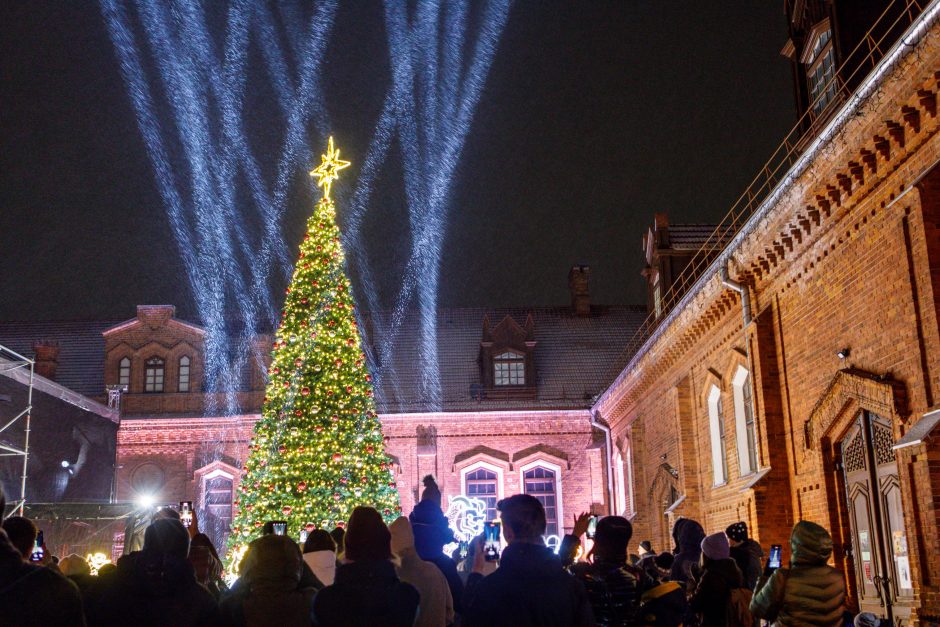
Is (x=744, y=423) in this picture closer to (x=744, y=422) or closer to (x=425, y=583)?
(x=744, y=422)

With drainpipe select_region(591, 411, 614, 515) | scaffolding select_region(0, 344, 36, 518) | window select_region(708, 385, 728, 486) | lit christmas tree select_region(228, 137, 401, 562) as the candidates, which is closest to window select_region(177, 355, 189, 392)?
scaffolding select_region(0, 344, 36, 518)

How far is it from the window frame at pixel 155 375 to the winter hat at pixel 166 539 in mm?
29547

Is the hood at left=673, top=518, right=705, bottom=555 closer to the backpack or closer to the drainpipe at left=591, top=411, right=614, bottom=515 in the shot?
the backpack

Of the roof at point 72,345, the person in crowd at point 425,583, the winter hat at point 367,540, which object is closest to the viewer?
the winter hat at point 367,540

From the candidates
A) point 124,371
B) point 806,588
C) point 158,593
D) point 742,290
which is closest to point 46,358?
point 124,371

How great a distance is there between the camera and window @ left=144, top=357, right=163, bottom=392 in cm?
3294

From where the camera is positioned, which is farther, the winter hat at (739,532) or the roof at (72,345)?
the roof at (72,345)

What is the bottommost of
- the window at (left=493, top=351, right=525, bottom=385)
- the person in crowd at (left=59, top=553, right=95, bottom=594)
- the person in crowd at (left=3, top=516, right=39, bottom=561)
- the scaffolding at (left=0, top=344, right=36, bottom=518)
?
the person in crowd at (left=59, top=553, right=95, bottom=594)

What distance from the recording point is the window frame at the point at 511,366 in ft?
110

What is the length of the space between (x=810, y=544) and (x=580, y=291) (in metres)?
31.3

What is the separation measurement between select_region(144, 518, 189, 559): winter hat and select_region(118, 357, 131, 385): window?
30.1 m

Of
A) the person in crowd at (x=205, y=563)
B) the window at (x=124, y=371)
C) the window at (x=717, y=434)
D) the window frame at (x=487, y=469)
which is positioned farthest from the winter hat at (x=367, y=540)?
the window at (x=124, y=371)

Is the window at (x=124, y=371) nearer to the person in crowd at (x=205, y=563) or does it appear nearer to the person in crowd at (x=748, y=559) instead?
the person in crowd at (x=205, y=563)

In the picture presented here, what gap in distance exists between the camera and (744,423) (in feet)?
56.3
